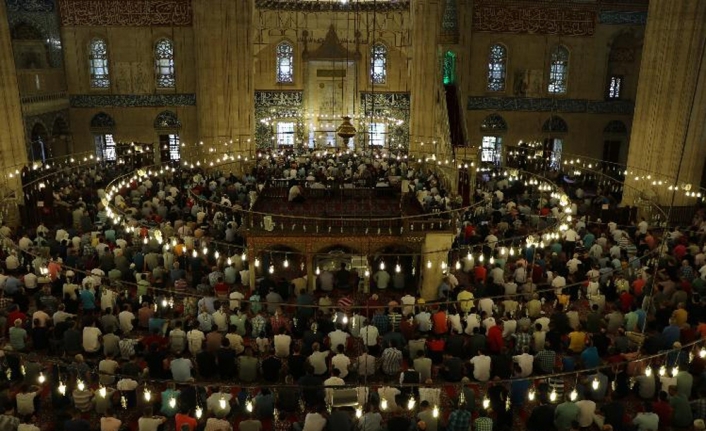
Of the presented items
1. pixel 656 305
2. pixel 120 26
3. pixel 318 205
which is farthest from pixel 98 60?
pixel 656 305

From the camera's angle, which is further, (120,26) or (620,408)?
(120,26)

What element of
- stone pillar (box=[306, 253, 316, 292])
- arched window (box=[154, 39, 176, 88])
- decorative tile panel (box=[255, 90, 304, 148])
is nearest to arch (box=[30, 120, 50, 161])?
arched window (box=[154, 39, 176, 88])

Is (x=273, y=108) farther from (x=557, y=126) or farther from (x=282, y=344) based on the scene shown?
(x=282, y=344)

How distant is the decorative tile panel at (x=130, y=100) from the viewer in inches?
866

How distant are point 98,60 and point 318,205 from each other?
12.8 meters

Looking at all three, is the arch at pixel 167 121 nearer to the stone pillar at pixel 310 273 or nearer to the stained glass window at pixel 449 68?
the stained glass window at pixel 449 68

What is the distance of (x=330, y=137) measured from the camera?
26.1 meters

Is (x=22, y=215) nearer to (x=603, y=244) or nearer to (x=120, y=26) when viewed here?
(x=120, y=26)

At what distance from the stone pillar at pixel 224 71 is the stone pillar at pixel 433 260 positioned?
10799 millimetres

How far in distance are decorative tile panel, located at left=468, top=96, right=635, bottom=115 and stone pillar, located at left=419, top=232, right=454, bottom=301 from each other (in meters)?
12.7

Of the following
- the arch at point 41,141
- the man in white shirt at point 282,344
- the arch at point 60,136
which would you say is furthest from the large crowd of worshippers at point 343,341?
the arch at point 60,136

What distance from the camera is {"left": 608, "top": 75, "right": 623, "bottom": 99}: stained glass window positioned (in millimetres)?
23031

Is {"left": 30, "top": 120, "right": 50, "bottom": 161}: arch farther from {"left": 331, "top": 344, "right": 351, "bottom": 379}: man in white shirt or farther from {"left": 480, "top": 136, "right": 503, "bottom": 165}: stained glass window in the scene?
{"left": 331, "top": 344, "right": 351, "bottom": 379}: man in white shirt

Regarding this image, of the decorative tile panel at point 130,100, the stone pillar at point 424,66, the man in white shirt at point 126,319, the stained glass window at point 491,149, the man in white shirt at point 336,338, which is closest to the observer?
the man in white shirt at point 336,338
